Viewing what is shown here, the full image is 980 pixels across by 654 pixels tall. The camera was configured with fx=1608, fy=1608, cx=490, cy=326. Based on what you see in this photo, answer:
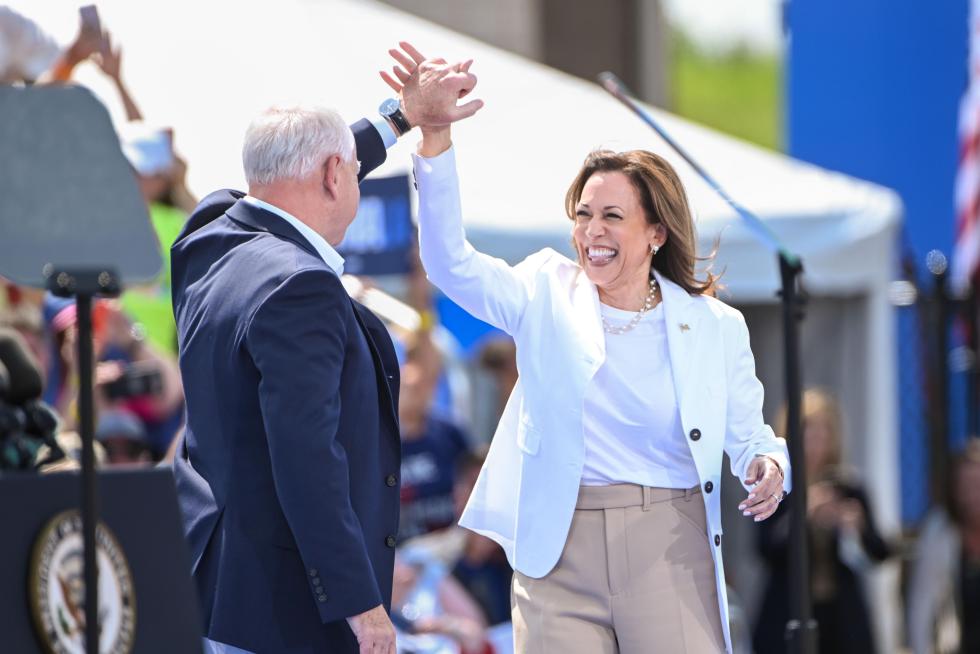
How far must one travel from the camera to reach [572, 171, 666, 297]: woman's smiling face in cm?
347

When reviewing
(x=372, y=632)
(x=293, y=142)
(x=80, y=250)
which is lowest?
(x=372, y=632)

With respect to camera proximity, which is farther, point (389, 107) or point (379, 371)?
point (389, 107)

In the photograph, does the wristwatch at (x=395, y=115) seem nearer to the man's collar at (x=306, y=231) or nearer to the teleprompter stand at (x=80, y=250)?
the man's collar at (x=306, y=231)

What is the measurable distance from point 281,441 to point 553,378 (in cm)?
67

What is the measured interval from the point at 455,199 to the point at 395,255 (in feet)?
8.03

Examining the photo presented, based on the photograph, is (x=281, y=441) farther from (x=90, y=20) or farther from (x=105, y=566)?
(x=90, y=20)

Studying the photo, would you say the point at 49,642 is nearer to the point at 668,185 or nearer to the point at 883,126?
the point at 668,185

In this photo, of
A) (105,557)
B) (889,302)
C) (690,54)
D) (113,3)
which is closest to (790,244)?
(889,302)

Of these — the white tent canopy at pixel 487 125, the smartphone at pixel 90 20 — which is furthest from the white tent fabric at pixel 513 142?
the smartphone at pixel 90 20

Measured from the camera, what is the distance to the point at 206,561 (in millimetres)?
3295

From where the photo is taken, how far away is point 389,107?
12.0ft

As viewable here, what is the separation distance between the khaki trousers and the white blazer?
53mm

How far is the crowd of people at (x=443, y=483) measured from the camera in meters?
5.29

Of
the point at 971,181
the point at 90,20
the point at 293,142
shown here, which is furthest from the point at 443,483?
the point at 971,181
